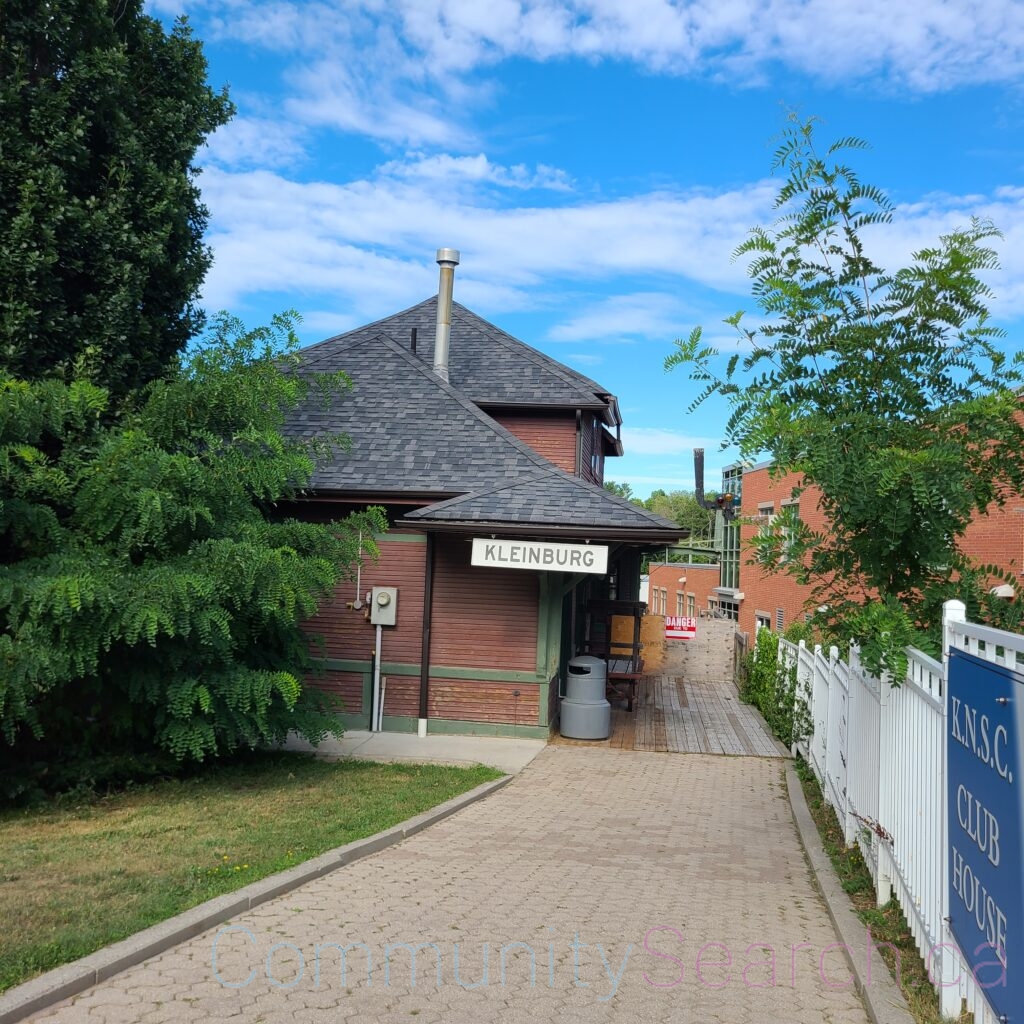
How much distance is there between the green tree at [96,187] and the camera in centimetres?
921


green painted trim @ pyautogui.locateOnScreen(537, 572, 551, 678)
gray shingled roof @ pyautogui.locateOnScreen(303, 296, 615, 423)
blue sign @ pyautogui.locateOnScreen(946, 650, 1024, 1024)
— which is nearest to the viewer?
blue sign @ pyautogui.locateOnScreen(946, 650, 1024, 1024)

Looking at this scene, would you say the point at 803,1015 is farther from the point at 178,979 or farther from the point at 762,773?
the point at 762,773

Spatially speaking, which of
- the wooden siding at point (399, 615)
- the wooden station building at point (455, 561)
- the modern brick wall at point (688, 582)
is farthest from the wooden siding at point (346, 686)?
the modern brick wall at point (688, 582)

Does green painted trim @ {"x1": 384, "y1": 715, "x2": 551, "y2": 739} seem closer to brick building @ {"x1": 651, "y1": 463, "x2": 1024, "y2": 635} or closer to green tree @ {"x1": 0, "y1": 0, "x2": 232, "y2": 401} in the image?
brick building @ {"x1": 651, "y1": 463, "x2": 1024, "y2": 635}

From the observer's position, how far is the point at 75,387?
8.14 m

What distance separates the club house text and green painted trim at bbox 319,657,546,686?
8.81 meters

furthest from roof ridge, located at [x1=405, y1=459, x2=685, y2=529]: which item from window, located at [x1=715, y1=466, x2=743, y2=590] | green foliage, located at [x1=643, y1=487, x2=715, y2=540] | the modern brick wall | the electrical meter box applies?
green foliage, located at [x1=643, y1=487, x2=715, y2=540]

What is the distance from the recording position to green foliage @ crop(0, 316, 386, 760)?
7551 millimetres

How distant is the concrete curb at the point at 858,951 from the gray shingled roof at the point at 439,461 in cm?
496

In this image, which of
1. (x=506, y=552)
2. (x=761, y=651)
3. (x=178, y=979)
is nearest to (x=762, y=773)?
(x=506, y=552)

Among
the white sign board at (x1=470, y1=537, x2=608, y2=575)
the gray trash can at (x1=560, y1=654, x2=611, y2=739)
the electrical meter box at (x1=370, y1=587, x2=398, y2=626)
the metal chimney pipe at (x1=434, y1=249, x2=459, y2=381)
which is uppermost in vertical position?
the metal chimney pipe at (x1=434, y1=249, x2=459, y2=381)

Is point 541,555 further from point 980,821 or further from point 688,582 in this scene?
point 688,582

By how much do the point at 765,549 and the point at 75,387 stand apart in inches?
235

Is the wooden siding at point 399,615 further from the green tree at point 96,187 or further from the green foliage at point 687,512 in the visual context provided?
the green foliage at point 687,512
